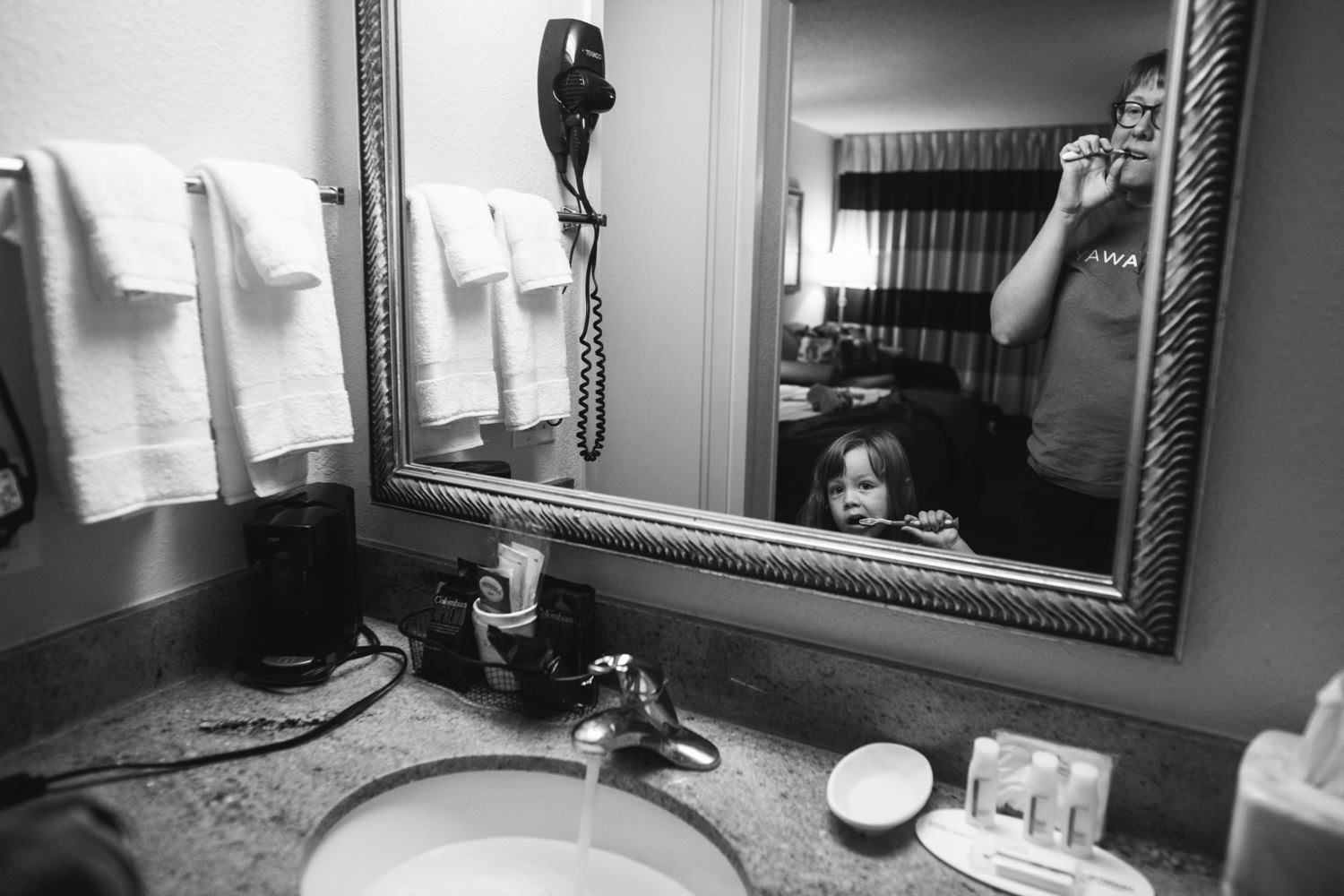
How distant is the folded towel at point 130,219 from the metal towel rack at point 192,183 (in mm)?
31

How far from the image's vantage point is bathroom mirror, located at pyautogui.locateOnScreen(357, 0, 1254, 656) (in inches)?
29.0

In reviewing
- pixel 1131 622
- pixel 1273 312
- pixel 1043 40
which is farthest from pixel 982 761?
pixel 1043 40

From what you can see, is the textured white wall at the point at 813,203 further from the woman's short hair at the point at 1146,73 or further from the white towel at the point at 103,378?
the white towel at the point at 103,378

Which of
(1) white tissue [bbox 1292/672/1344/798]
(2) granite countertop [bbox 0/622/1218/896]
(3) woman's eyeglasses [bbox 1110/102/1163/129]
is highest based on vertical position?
(3) woman's eyeglasses [bbox 1110/102/1163/129]

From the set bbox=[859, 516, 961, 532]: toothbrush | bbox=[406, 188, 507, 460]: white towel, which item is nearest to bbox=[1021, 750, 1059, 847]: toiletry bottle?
bbox=[859, 516, 961, 532]: toothbrush

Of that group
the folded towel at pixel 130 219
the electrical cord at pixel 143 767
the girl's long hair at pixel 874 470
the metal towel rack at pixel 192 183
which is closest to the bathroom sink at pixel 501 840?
the electrical cord at pixel 143 767

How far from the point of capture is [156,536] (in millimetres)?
1075

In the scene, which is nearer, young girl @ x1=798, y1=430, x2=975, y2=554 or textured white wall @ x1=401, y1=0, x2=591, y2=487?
young girl @ x1=798, y1=430, x2=975, y2=554

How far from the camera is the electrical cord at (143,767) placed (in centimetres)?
83

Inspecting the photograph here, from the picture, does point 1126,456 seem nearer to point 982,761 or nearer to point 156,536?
point 982,761

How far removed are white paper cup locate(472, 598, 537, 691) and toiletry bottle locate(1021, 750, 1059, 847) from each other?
0.55 m

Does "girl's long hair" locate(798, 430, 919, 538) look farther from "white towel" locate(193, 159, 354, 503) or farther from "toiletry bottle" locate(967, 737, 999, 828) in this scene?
"white towel" locate(193, 159, 354, 503)

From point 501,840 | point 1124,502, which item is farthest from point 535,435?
point 1124,502

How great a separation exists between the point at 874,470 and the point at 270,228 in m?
0.74
